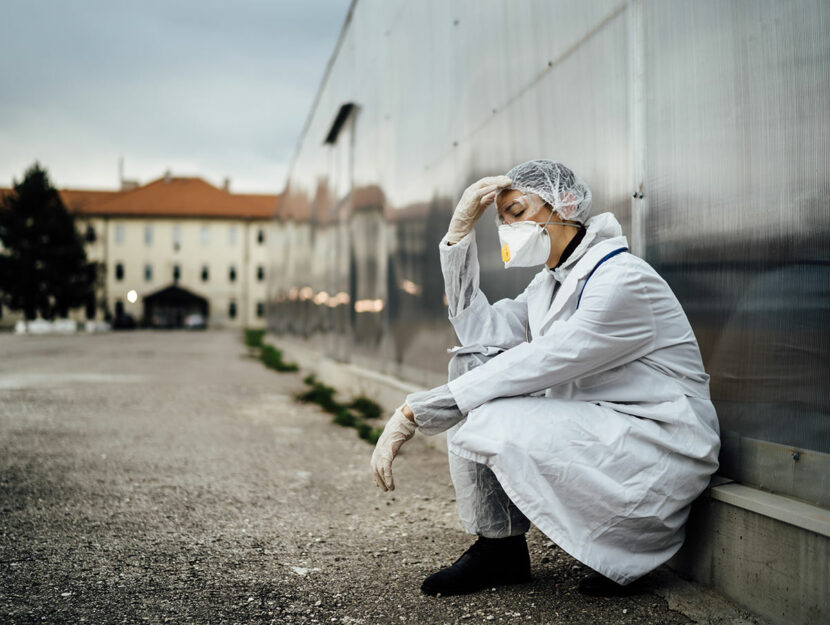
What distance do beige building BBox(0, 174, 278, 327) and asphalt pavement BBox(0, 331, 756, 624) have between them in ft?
195

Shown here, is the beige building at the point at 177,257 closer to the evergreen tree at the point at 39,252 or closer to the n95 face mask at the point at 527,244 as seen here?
the evergreen tree at the point at 39,252

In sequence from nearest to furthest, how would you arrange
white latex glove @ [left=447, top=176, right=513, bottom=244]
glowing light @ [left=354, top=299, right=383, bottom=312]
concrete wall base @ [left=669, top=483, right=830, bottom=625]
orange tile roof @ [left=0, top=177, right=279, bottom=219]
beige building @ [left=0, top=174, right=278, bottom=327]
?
concrete wall base @ [left=669, top=483, right=830, bottom=625] → white latex glove @ [left=447, top=176, right=513, bottom=244] → glowing light @ [left=354, top=299, right=383, bottom=312] → beige building @ [left=0, top=174, right=278, bottom=327] → orange tile roof @ [left=0, top=177, right=279, bottom=219]

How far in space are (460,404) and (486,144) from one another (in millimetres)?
3146

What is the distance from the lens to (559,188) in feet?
8.41

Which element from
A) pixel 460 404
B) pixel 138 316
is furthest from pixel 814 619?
pixel 138 316

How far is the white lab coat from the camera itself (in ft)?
7.00

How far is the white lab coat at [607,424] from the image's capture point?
7.00 ft

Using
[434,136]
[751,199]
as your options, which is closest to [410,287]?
[434,136]

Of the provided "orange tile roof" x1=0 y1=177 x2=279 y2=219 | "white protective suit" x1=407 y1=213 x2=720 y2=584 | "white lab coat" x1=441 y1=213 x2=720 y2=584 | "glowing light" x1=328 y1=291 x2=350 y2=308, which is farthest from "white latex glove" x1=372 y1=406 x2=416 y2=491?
"orange tile roof" x1=0 y1=177 x2=279 y2=219

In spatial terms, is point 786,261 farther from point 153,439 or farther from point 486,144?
point 153,439

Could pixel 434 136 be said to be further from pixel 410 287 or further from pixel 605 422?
pixel 605 422

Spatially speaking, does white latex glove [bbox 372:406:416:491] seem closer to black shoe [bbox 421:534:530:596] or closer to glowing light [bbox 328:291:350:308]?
black shoe [bbox 421:534:530:596]

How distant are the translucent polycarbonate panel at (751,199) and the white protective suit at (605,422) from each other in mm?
210

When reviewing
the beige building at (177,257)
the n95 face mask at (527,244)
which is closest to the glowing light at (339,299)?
the n95 face mask at (527,244)
